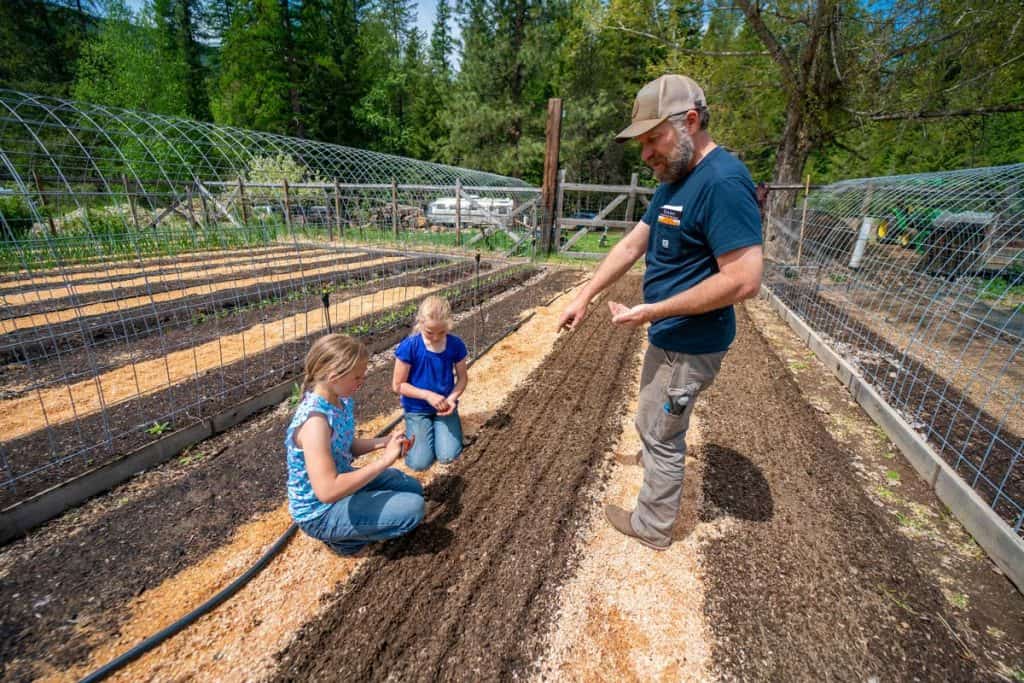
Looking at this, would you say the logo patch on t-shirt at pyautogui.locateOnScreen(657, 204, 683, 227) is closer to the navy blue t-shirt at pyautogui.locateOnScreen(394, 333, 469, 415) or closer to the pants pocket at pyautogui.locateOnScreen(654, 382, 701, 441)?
the pants pocket at pyautogui.locateOnScreen(654, 382, 701, 441)

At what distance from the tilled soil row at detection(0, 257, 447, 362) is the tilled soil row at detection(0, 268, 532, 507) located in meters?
0.53

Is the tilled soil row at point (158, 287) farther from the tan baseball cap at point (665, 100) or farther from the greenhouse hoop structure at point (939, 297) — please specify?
the greenhouse hoop structure at point (939, 297)

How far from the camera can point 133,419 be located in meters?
2.91

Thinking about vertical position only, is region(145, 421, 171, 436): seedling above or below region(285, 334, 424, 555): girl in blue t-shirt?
below

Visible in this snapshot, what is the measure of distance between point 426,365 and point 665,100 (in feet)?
6.09

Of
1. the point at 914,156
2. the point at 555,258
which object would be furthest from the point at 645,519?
the point at 914,156

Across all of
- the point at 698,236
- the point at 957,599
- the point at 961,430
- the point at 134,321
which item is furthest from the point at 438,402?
the point at 134,321

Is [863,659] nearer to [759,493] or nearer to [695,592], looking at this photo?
[695,592]

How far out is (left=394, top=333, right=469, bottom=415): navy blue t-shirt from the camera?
2.62 metres

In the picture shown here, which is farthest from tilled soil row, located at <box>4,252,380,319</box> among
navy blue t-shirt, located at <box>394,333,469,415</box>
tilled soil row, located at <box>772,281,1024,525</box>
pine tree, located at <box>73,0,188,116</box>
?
pine tree, located at <box>73,0,188,116</box>

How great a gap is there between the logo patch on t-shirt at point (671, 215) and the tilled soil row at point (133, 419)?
307 centimetres

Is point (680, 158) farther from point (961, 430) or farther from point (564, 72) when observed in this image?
point (564, 72)

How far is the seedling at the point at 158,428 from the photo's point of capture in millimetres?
2727

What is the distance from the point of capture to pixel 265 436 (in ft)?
9.37
